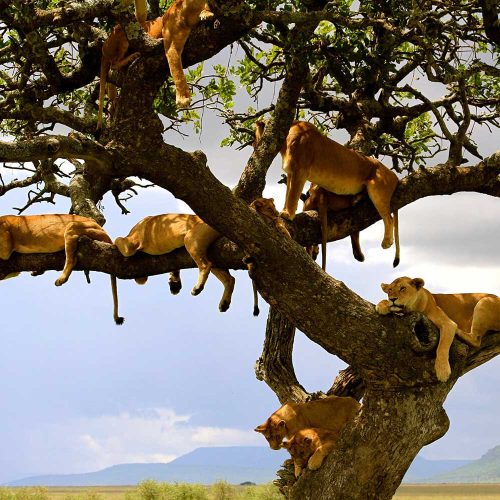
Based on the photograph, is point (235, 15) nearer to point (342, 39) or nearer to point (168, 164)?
point (168, 164)

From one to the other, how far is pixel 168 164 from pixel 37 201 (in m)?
6.72

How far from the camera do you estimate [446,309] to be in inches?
344

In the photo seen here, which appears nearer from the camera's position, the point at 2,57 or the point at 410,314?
the point at 410,314

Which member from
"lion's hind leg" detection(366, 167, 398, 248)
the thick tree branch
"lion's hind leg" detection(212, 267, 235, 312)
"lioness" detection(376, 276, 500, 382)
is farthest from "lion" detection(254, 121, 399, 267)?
the thick tree branch

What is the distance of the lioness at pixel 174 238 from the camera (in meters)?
9.06

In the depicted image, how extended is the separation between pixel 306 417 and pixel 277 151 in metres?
3.09

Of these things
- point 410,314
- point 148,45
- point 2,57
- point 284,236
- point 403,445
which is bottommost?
point 403,445

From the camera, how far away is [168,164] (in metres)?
7.59

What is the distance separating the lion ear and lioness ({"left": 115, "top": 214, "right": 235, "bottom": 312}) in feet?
A: 7.03

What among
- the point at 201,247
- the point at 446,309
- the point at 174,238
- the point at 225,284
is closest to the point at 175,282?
the point at 225,284

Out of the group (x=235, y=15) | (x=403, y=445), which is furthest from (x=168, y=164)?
(x=403, y=445)

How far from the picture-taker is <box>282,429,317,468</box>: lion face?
8539 millimetres

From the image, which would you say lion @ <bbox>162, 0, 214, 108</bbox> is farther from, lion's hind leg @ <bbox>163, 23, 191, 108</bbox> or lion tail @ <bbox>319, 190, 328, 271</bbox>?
lion tail @ <bbox>319, 190, 328, 271</bbox>

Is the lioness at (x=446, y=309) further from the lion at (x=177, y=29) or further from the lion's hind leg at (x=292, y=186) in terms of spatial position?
the lion at (x=177, y=29)
